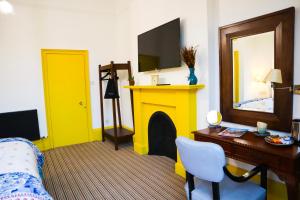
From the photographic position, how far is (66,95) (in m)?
4.73

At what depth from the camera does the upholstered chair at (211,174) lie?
1.52 m

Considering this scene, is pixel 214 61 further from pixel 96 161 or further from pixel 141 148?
pixel 96 161

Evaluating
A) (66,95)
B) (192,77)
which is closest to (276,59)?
(192,77)

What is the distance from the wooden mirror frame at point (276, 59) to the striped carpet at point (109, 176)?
49.0 inches

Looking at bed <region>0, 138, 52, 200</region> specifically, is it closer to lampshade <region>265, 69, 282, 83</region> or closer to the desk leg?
the desk leg

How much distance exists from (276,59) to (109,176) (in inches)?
104

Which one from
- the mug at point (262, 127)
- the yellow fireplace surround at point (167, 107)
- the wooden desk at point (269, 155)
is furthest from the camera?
the yellow fireplace surround at point (167, 107)

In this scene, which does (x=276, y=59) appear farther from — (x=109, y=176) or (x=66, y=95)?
(x=66, y=95)

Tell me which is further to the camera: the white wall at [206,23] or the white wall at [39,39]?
the white wall at [39,39]

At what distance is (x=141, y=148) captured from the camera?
4.03 metres

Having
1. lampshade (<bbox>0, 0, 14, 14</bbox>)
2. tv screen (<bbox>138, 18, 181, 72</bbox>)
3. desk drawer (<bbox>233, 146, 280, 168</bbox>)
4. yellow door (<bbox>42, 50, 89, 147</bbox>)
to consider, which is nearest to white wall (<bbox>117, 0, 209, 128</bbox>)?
tv screen (<bbox>138, 18, 181, 72</bbox>)

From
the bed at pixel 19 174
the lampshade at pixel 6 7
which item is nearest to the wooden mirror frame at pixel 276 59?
the bed at pixel 19 174

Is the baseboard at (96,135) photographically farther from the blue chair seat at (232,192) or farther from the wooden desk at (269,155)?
the blue chair seat at (232,192)

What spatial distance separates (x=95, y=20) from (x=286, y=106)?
4.29m
